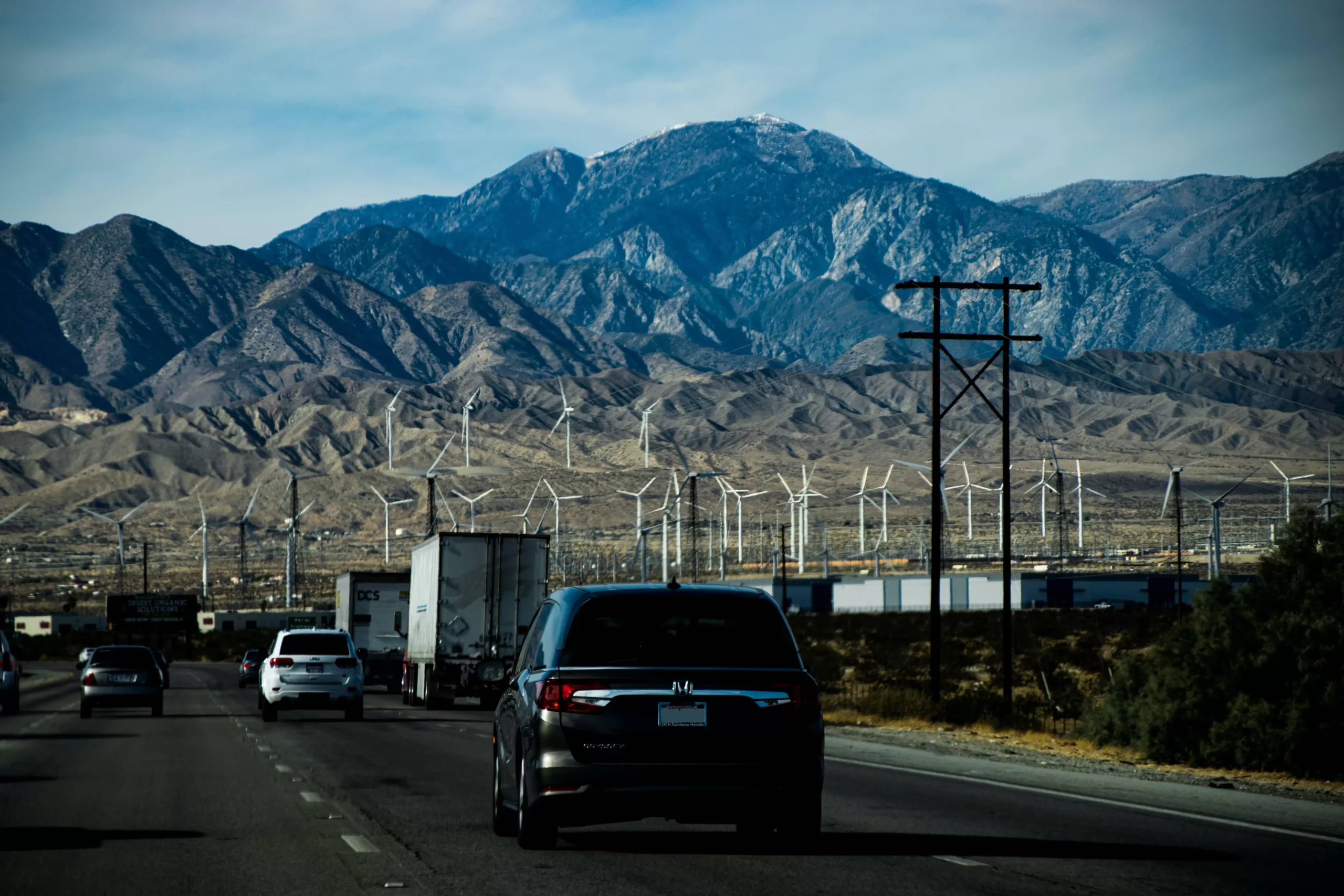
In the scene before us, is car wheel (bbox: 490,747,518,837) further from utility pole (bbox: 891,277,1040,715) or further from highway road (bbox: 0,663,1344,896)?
utility pole (bbox: 891,277,1040,715)

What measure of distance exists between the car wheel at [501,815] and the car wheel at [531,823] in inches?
26.0

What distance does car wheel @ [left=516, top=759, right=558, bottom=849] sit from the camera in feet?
40.9

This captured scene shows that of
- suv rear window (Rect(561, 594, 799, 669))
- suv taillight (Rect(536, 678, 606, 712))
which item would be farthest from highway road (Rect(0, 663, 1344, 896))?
suv rear window (Rect(561, 594, 799, 669))

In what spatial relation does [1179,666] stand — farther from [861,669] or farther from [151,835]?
[861,669]

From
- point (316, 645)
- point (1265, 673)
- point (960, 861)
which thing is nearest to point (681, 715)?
point (960, 861)

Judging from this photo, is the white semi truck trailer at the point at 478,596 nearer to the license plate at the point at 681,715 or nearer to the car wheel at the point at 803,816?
the car wheel at the point at 803,816

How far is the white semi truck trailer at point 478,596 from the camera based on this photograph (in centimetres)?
3769

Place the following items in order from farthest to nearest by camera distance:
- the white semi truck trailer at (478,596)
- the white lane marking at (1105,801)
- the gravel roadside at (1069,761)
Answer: the white semi truck trailer at (478,596)
the gravel roadside at (1069,761)
the white lane marking at (1105,801)

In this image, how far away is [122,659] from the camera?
3878 cm

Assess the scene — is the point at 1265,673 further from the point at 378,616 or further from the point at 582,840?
the point at 378,616

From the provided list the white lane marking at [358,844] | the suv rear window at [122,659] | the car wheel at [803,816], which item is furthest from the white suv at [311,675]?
the car wheel at [803,816]

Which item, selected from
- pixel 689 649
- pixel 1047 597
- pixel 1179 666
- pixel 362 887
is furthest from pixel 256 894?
pixel 1047 597

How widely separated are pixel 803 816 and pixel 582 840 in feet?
7.51

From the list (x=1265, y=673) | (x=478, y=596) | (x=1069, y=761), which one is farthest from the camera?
(x=478, y=596)
